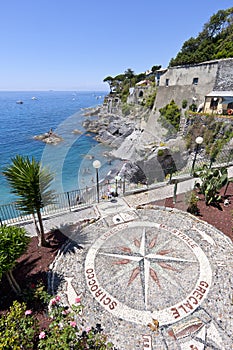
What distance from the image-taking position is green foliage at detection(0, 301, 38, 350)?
3.54m

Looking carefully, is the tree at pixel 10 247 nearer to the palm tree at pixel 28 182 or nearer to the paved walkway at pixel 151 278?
the palm tree at pixel 28 182

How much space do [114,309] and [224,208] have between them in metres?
7.21

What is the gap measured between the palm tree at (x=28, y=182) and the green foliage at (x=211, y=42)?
111ft

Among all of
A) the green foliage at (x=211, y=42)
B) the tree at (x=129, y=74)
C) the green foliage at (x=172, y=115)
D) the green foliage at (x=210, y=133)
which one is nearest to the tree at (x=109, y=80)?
the tree at (x=129, y=74)

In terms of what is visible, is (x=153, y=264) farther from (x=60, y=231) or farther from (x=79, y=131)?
(x=79, y=131)

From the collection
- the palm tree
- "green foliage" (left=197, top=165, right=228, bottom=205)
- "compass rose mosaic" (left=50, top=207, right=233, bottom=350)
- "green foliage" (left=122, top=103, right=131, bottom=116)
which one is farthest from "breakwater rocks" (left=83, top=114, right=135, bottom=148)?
the palm tree

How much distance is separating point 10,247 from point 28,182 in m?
2.02

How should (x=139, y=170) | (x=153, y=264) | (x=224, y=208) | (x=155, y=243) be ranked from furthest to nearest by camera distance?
(x=139, y=170)
(x=224, y=208)
(x=155, y=243)
(x=153, y=264)

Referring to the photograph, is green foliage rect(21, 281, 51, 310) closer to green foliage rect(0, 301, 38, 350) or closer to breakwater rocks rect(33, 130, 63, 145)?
green foliage rect(0, 301, 38, 350)

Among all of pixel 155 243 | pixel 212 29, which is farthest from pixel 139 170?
pixel 212 29

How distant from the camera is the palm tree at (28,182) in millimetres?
5758

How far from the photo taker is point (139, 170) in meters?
20.5

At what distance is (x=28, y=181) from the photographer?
5762 millimetres

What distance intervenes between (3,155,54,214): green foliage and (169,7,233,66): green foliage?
111 ft
